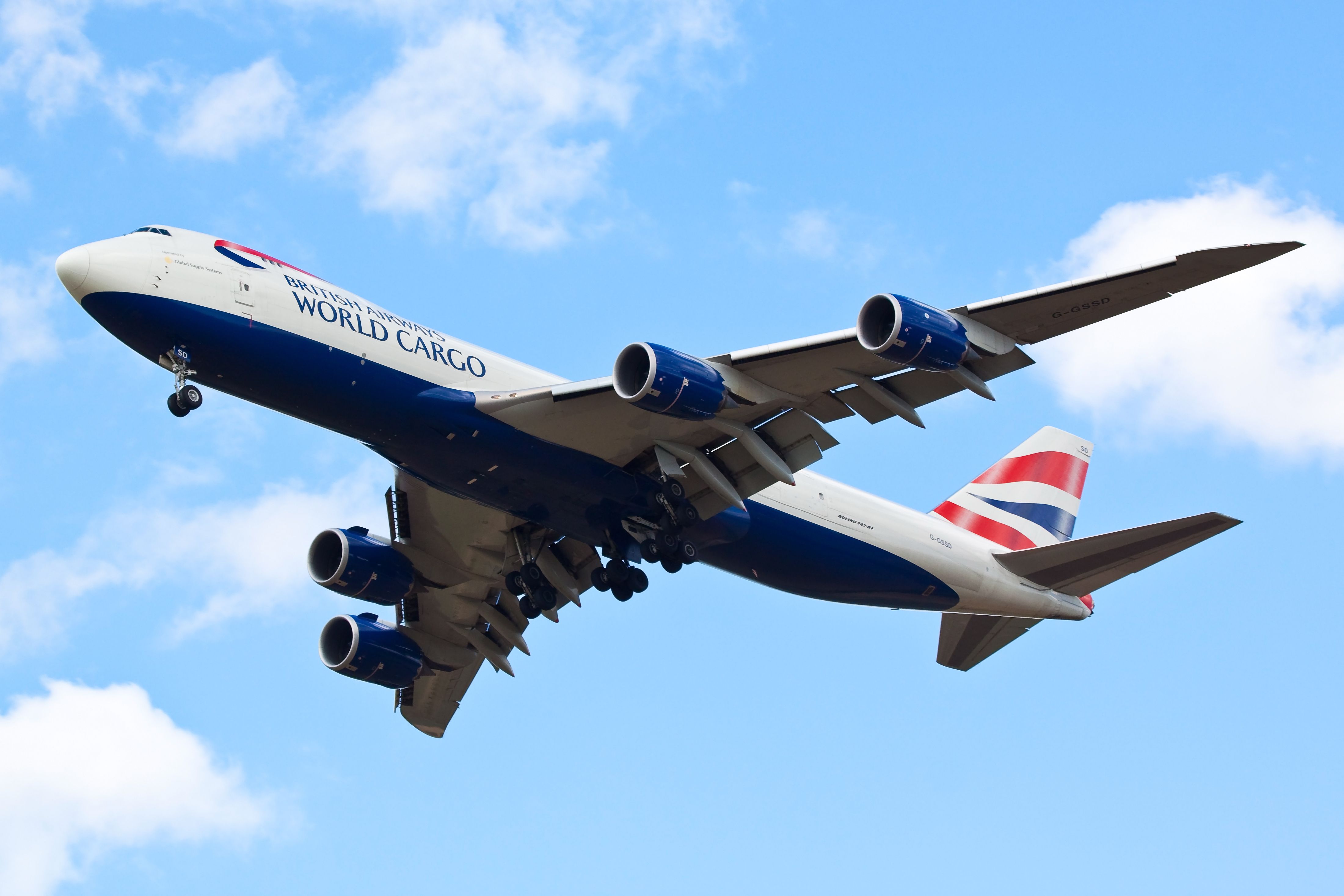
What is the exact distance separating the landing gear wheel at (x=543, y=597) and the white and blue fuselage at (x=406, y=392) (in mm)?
2231

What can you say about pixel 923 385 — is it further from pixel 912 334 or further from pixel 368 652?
pixel 368 652

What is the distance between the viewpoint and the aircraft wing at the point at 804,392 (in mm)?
22219

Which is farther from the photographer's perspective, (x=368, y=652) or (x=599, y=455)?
(x=368, y=652)

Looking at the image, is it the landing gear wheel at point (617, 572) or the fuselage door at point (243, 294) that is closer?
the fuselage door at point (243, 294)

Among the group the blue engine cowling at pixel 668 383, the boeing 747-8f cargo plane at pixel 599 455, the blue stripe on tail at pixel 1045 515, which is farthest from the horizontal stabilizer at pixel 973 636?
the blue engine cowling at pixel 668 383

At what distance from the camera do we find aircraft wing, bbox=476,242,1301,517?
72.9 feet

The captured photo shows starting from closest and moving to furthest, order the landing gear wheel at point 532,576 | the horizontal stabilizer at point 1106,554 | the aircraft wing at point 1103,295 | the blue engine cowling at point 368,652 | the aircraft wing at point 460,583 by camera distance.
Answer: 1. the aircraft wing at point 1103,295
2. the horizontal stabilizer at point 1106,554
3. the landing gear wheel at point 532,576
4. the aircraft wing at point 460,583
5. the blue engine cowling at point 368,652

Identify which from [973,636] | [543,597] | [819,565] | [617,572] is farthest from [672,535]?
[973,636]

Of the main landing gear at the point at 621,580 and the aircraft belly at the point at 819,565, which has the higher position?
the aircraft belly at the point at 819,565

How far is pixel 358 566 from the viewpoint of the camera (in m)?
30.1

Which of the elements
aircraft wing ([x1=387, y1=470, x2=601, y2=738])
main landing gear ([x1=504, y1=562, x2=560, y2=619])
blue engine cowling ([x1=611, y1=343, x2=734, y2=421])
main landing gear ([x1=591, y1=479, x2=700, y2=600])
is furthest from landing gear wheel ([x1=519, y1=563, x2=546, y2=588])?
blue engine cowling ([x1=611, y1=343, x2=734, y2=421])

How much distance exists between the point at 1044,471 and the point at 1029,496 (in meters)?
1.00

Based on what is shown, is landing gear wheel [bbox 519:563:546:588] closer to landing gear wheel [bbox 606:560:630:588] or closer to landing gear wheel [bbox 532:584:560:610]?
landing gear wheel [bbox 532:584:560:610]

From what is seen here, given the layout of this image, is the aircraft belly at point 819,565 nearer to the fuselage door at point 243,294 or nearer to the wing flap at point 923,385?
the wing flap at point 923,385
